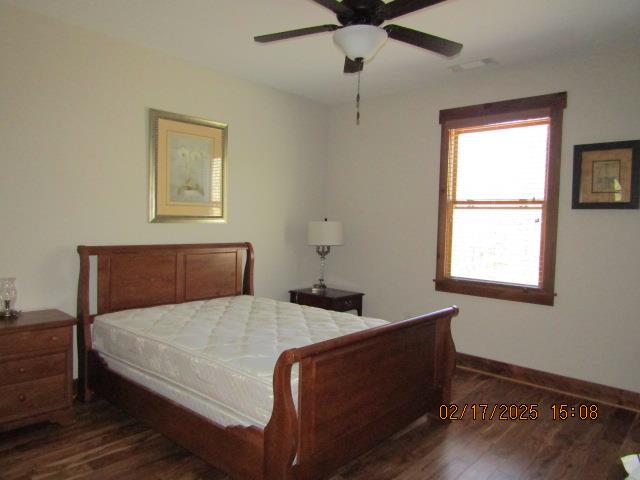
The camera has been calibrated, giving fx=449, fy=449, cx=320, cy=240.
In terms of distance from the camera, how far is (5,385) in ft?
8.30

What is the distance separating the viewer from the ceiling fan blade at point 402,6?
1.91 metres

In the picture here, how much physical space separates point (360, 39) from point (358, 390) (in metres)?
1.68

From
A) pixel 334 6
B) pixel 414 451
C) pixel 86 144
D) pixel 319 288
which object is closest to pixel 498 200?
pixel 319 288

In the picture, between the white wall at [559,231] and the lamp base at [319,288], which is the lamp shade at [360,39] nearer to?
the white wall at [559,231]

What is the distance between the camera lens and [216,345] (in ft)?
7.90

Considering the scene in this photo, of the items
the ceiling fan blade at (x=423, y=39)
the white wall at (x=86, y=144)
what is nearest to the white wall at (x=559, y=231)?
the white wall at (x=86, y=144)

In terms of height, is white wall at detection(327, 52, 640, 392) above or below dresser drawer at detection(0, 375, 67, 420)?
above

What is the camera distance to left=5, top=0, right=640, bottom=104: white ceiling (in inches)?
108

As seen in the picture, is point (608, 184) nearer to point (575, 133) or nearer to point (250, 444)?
point (575, 133)

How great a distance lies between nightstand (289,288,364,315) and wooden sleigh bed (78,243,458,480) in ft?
3.82

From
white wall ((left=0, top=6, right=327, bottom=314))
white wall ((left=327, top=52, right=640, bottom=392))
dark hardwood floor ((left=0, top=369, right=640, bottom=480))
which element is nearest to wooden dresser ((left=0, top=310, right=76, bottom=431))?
dark hardwood floor ((left=0, top=369, right=640, bottom=480))

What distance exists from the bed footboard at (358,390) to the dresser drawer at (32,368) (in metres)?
1.59

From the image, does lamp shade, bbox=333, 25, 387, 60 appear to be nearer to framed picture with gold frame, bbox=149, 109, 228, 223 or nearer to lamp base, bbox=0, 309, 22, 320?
→ framed picture with gold frame, bbox=149, 109, 228, 223

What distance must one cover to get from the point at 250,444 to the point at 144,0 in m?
2.58
